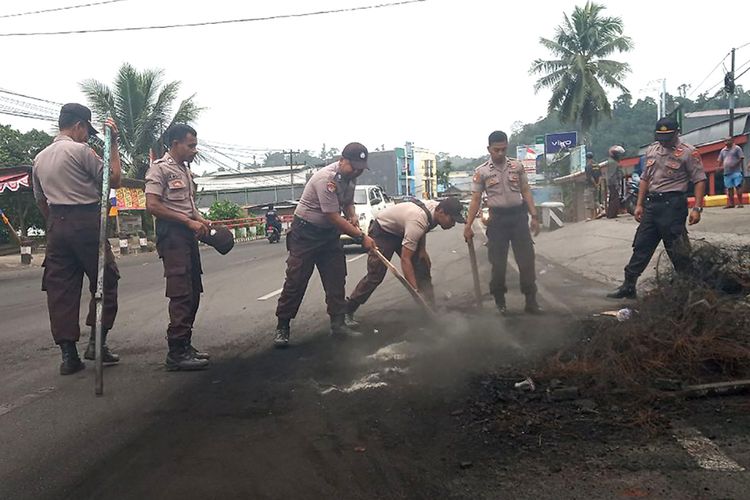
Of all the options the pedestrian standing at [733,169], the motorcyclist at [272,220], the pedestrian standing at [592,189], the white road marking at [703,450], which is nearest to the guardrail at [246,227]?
the motorcyclist at [272,220]

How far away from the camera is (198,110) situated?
26609 millimetres

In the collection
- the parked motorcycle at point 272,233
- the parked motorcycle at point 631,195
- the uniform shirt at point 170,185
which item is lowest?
the parked motorcycle at point 272,233

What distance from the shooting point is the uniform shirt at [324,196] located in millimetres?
5430

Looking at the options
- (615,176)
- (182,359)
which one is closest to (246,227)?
(615,176)

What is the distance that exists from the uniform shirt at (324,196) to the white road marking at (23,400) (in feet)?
7.77

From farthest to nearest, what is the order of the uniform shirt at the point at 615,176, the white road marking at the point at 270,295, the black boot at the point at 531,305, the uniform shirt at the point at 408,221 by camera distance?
the uniform shirt at the point at 615,176
the white road marking at the point at 270,295
the black boot at the point at 531,305
the uniform shirt at the point at 408,221

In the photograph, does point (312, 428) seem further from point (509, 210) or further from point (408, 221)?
point (509, 210)

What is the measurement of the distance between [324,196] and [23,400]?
263 cm

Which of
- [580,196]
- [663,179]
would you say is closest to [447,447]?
A: [663,179]

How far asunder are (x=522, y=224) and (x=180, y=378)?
354 centimetres

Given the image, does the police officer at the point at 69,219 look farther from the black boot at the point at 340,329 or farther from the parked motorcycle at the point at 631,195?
the parked motorcycle at the point at 631,195

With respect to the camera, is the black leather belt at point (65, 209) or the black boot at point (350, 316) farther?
the black boot at point (350, 316)

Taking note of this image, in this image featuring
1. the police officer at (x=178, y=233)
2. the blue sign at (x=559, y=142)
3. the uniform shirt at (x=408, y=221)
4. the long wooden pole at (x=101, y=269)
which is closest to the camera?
the long wooden pole at (x=101, y=269)

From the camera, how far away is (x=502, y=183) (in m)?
6.36
